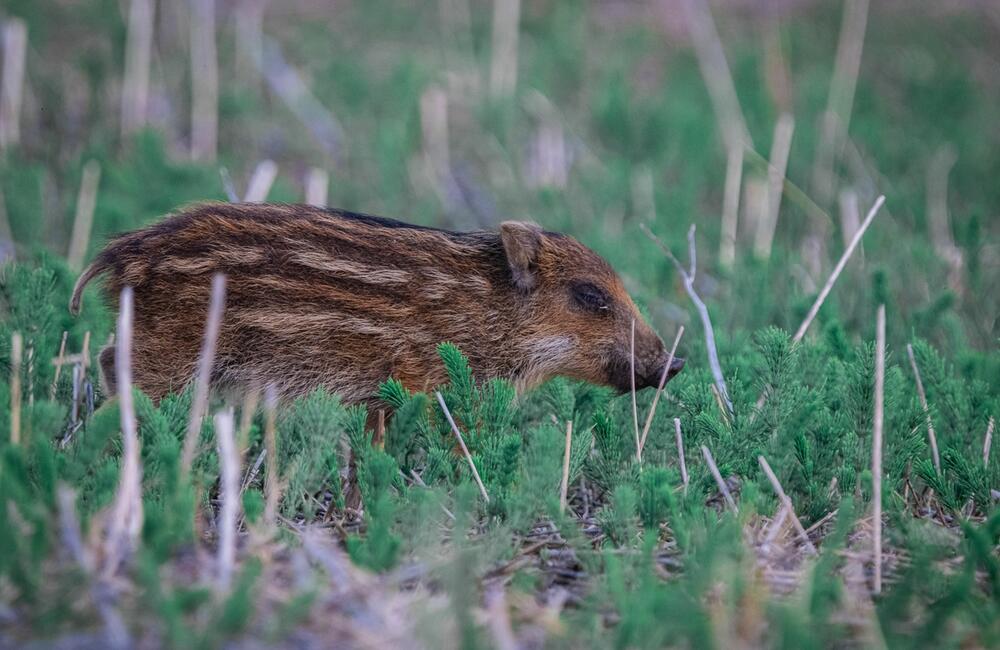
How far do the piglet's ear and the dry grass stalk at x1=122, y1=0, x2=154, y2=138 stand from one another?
4.14 meters

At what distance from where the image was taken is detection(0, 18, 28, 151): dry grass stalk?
7.94 meters

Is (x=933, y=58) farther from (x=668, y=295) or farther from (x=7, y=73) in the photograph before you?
(x=7, y=73)

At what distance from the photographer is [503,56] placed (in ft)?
32.0

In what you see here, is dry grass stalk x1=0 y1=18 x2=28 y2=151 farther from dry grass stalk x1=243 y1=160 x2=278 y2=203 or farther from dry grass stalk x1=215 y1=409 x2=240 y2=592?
dry grass stalk x1=215 y1=409 x2=240 y2=592

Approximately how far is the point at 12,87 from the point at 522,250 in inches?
187

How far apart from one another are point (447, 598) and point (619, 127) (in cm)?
676

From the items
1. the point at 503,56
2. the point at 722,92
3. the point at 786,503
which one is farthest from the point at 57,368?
the point at 722,92

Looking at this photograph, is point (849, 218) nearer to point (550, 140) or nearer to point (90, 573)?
point (550, 140)

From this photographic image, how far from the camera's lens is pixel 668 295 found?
6.61m

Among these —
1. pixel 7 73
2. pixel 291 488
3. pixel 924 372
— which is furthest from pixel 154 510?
pixel 7 73

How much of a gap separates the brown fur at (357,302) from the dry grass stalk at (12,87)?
158 inches

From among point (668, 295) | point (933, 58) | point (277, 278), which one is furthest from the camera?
point (933, 58)

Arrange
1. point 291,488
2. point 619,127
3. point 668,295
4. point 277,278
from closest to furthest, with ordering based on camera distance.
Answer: point 291,488, point 277,278, point 668,295, point 619,127

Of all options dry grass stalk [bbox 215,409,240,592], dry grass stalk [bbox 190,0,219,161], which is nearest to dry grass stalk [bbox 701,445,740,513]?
dry grass stalk [bbox 215,409,240,592]
